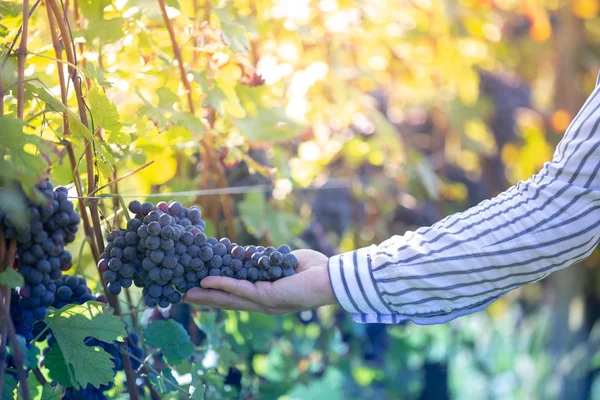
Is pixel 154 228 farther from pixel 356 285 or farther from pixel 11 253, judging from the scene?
pixel 356 285

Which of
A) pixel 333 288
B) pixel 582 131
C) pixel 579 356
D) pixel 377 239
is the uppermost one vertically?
pixel 582 131

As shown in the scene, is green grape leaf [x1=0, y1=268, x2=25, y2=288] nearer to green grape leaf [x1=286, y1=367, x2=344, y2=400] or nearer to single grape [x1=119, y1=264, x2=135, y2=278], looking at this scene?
single grape [x1=119, y1=264, x2=135, y2=278]

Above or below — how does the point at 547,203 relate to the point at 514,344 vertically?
above

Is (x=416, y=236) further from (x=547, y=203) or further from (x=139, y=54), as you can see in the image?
(x=139, y=54)

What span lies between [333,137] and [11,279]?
1731 millimetres

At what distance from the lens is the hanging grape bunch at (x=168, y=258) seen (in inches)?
38.3

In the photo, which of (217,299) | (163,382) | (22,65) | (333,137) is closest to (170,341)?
(163,382)

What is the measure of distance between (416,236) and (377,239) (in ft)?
4.96

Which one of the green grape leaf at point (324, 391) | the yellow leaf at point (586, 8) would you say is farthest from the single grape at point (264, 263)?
the yellow leaf at point (586, 8)

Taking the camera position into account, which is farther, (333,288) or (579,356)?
(579,356)

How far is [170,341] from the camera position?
3.89ft

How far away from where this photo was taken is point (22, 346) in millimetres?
1022

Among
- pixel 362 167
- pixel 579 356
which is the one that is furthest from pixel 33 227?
pixel 579 356

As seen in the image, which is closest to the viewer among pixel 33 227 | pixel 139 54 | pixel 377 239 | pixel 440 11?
pixel 33 227
